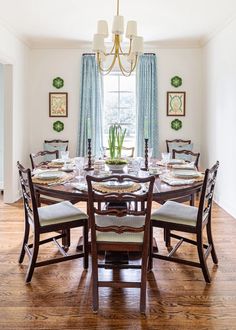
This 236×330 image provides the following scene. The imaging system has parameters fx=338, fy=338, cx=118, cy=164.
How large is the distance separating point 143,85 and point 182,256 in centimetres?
362

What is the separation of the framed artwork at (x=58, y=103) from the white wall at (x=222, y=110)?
2.50m

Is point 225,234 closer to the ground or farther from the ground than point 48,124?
closer to the ground

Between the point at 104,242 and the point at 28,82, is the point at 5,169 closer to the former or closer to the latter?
the point at 28,82

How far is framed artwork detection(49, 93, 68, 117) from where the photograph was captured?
6.12 meters

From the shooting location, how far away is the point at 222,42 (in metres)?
4.93

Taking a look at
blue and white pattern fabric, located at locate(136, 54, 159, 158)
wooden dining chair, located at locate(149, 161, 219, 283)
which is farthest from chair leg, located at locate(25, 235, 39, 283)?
blue and white pattern fabric, located at locate(136, 54, 159, 158)

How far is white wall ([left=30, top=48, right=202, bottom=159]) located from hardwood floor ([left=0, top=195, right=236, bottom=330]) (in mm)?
3190

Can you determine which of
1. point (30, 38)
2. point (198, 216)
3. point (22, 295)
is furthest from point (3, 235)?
point (30, 38)

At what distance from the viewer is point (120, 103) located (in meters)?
6.25

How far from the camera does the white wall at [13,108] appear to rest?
5184mm

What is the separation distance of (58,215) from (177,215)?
3.26 feet

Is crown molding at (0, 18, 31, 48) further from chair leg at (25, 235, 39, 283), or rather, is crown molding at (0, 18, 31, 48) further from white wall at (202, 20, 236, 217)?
chair leg at (25, 235, 39, 283)

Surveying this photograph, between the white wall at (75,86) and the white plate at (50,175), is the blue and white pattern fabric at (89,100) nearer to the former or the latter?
the white wall at (75,86)

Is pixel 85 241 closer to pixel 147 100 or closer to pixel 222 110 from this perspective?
pixel 222 110
